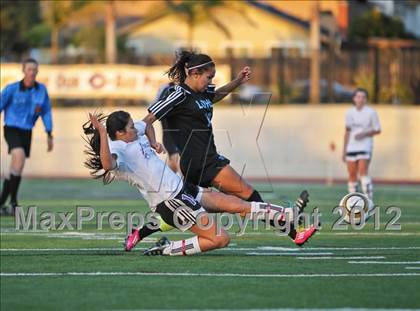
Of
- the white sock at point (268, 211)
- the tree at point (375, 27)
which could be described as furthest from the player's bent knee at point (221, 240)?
the tree at point (375, 27)

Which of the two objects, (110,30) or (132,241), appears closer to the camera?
(132,241)

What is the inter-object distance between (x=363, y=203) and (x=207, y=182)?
3032 millimetres

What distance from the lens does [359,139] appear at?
18.9 metres

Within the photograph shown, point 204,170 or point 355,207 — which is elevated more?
point 204,170

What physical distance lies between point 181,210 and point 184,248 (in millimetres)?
411

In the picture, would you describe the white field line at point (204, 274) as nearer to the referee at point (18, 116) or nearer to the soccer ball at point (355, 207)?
the soccer ball at point (355, 207)

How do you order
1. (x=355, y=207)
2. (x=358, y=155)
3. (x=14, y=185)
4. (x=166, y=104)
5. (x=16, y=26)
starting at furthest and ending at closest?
(x=16, y=26) < (x=358, y=155) < (x=14, y=185) < (x=355, y=207) < (x=166, y=104)

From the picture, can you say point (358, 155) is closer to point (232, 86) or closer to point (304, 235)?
point (232, 86)

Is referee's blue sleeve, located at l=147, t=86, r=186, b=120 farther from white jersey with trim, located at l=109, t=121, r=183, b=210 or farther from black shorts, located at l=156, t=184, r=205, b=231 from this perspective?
black shorts, located at l=156, t=184, r=205, b=231

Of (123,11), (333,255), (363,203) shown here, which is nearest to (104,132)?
(333,255)

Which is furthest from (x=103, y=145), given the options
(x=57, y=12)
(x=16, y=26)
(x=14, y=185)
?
(x=16, y=26)

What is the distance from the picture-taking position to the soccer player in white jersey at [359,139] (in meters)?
18.9

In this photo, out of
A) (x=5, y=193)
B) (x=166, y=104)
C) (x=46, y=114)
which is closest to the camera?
(x=166, y=104)

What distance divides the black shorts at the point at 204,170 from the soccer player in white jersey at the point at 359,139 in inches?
300
